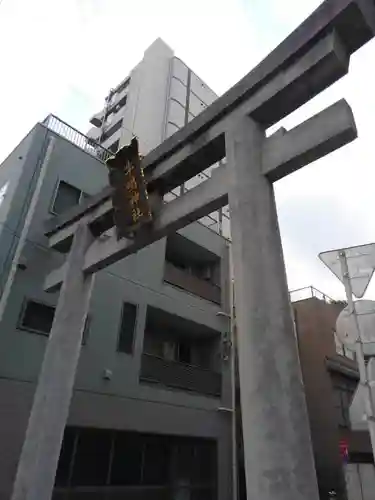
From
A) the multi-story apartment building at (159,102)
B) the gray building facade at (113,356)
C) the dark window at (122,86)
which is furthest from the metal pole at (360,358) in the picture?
the dark window at (122,86)

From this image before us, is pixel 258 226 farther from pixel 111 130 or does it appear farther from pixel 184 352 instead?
pixel 111 130

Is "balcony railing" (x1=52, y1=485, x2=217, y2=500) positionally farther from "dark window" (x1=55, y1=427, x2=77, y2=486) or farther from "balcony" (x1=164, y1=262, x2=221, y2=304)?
"balcony" (x1=164, y1=262, x2=221, y2=304)

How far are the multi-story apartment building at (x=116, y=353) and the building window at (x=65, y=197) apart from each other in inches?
1.1

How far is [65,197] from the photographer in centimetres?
933

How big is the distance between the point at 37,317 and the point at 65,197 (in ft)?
10.2

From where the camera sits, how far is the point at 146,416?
30.5 feet

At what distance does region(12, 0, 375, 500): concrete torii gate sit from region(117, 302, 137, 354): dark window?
3.60m

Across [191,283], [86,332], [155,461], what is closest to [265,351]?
[86,332]

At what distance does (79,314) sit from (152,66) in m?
18.5

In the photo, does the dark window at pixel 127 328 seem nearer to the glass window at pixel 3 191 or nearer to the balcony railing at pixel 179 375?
the balcony railing at pixel 179 375

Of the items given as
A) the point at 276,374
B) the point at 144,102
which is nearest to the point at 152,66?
the point at 144,102

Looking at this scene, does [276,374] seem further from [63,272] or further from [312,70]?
[63,272]

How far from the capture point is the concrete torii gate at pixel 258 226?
114 inches

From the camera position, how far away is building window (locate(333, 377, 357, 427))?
15.6 metres
